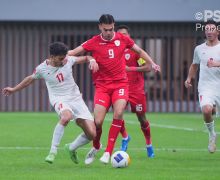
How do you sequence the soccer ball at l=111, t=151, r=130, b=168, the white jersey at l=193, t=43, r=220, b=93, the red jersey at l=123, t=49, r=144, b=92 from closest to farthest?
the soccer ball at l=111, t=151, r=130, b=168 → the white jersey at l=193, t=43, r=220, b=93 → the red jersey at l=123, t=49, r=144, b=92

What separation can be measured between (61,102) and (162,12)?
69.7 feet

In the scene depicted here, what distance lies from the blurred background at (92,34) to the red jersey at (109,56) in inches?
785

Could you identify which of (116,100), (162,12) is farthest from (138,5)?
(116,100)

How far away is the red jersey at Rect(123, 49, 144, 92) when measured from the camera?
1645cm

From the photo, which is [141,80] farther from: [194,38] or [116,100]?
[194,38]

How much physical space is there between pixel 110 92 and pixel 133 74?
7.13 feet

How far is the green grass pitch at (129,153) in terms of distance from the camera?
1227 cm

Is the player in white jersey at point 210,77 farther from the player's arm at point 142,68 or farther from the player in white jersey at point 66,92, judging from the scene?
the player in white jersey at point 66,92

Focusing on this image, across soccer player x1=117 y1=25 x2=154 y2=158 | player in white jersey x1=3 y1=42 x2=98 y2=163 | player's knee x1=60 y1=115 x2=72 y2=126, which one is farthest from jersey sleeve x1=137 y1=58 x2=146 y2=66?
player's knee x1=60 y1=115 x2=72 y2=126

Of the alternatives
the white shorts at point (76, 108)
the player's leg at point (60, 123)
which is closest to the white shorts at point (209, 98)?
the white shorts at point (76, 108)

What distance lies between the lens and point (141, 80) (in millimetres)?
16688

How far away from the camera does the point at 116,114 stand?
14.0m

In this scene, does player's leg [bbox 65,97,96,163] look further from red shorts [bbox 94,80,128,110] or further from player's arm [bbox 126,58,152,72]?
player's arm [bbox 126,58,152,72]

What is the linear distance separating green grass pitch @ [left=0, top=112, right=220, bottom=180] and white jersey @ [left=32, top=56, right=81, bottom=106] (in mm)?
1081
